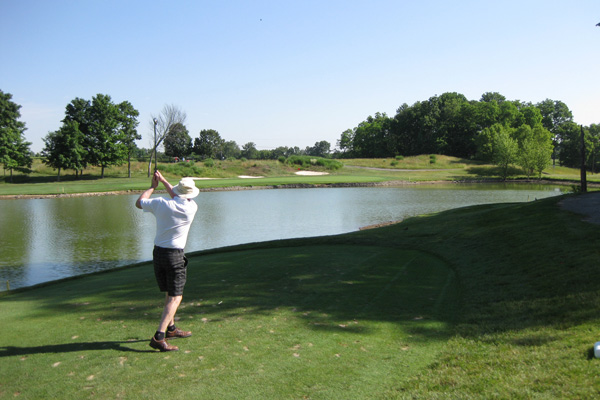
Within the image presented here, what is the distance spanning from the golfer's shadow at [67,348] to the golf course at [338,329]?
1.3 inches

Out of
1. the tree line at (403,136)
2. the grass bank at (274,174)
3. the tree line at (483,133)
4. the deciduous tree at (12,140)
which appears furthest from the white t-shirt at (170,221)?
the tree line at (483,133)

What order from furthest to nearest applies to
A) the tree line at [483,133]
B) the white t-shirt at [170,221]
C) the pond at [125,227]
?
the tree line at [483,133], the pond at [125,227], the white t-shirt at [170,221]

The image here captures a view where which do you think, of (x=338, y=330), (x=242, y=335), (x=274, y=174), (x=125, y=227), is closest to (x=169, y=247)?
(x=242, y=335)

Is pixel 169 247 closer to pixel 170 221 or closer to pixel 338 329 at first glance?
pixel 170 221

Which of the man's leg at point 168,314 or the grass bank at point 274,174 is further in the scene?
the grass bank at point 274,174

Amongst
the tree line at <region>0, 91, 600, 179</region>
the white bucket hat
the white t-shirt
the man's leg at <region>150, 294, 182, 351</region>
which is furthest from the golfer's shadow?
the tree line at <region>0, 91, 600, 179</region>

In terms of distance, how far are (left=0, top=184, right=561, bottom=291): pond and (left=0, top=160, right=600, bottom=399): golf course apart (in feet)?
21.0

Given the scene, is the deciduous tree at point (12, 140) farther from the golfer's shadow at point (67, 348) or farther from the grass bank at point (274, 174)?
the golfer's shadow at point (67, 348)

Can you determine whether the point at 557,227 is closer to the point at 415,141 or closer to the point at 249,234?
the point at 249,234

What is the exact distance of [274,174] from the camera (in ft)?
271

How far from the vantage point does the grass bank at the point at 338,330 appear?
470 cm

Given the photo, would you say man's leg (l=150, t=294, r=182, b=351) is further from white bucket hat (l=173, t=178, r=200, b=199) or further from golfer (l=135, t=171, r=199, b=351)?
white bucket hat (l=173, t=178, r=200, b=199)

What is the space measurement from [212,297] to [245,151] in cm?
18799

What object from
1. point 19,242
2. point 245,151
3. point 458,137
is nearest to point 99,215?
point 19,242
